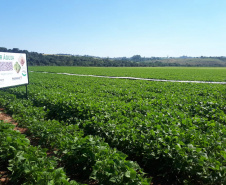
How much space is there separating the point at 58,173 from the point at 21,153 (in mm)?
1274

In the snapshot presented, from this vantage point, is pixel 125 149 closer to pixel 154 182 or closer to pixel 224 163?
pixel 154 182

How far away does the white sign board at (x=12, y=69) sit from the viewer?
10.0 meters

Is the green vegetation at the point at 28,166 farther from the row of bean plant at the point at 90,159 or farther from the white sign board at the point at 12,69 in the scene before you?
the white sign board at the point at 12,69

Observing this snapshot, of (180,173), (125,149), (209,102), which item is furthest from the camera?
(209,102)

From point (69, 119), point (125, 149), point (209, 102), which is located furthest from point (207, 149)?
point (209, 102)

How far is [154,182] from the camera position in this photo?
14.0 feet

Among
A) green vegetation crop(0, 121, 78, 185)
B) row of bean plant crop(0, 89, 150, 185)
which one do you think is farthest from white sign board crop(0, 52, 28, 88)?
green vegetation crop(0, 121, 78, 185)

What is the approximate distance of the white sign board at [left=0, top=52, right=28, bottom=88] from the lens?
10.0 metres

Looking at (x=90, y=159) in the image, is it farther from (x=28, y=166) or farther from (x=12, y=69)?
(x=12, y=69)

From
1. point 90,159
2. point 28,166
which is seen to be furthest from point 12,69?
point 90,159

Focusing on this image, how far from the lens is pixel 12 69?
10.8 metres

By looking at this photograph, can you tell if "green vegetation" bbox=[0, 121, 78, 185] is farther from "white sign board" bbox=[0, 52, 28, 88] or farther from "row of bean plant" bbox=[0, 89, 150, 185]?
"white sign board" bbox=[0, 52, 28, 88]

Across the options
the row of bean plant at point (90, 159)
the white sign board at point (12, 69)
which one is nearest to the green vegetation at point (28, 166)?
the row of bean plant at point (90, 159)

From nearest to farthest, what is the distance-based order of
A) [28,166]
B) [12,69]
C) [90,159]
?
[28,166]
[90,159]
[12,69]
